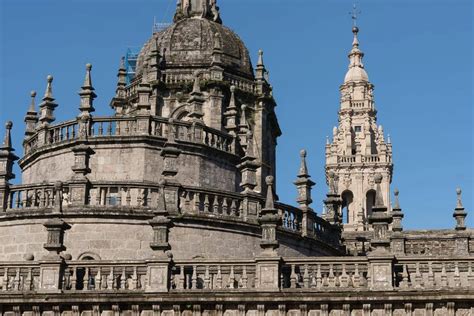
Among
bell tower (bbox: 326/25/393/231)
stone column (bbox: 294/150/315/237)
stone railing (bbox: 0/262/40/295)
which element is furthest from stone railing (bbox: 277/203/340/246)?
bell tower (bbox: 326/25/393/231)

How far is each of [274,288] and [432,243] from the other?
1468cm

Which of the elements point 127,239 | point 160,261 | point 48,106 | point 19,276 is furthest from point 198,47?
point 160,261

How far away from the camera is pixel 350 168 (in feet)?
302

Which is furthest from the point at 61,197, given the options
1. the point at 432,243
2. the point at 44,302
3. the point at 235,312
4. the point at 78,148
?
the point at 432,243

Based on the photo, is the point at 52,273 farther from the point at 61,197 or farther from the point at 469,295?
the point at 469,295

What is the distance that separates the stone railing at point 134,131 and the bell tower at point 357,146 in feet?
172

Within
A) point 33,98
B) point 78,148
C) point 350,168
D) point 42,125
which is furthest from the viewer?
point 350,168

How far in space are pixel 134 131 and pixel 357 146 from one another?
197ft

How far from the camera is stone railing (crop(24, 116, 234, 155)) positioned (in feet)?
119

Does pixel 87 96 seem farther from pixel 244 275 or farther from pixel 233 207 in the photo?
pixel 244 275

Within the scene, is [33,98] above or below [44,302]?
above

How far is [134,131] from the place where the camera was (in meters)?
36.4

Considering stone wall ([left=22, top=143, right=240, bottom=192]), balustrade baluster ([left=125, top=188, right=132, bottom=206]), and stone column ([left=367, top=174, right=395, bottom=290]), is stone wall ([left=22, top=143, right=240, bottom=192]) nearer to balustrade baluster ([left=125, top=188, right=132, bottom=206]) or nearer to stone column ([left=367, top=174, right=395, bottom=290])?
balustrade baluster ([left=125, top=188, right=132, bottom=206])

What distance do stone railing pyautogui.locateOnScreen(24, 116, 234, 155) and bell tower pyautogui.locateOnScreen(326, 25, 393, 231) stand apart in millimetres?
52515
